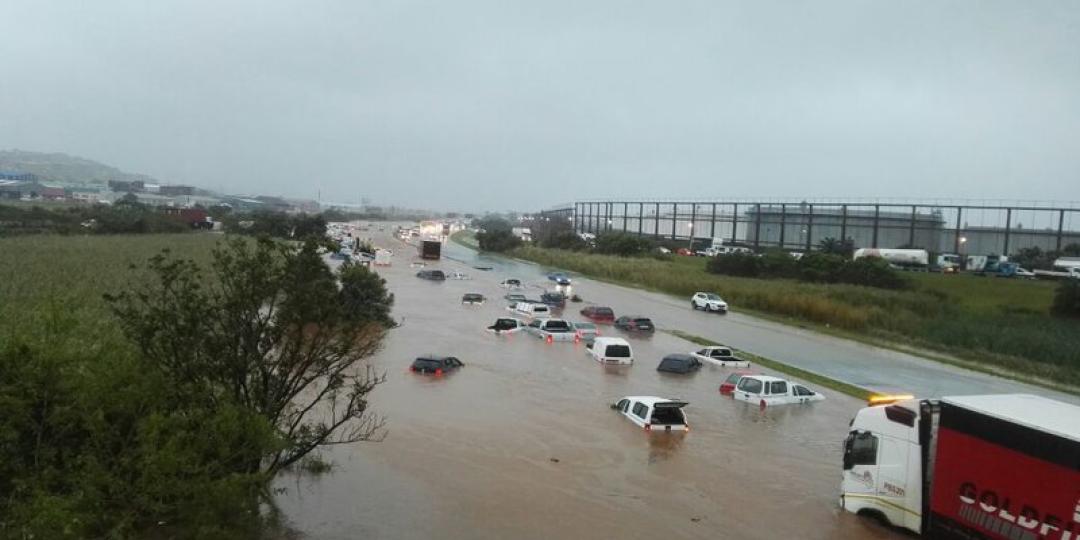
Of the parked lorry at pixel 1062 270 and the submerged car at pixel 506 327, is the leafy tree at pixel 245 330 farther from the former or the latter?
the parked lorry at pixel 1062 270

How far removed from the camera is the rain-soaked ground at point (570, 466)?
548 inches

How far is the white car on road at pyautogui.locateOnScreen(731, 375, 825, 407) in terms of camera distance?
77.4ft

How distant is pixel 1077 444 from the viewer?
952cm

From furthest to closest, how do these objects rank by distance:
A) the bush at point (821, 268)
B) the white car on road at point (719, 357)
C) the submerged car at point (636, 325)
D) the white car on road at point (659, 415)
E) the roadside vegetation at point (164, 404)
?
the bush at point (821, 268) → the submerged car at point (636, 325) → the white car on road at point (719, 357) → the white car on road at point (659, 415) → the roadside vegetation at point (164, 404)

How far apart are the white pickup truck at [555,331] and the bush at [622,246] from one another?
2036 inches

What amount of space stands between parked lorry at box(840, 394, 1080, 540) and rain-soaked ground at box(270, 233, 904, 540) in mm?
1196

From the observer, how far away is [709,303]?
49812mm

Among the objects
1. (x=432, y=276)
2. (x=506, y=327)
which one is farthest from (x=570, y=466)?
(x=432, y=276)

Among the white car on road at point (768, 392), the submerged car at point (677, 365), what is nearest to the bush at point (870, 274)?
the submerged car at point (677, 365)

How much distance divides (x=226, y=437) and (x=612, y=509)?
26.1ft

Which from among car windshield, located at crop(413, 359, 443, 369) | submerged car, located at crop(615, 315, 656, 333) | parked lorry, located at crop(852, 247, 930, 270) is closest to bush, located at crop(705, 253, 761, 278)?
parked lorry, located at crop(852, 247, 930, 270)

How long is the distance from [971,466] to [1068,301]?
4064 cm

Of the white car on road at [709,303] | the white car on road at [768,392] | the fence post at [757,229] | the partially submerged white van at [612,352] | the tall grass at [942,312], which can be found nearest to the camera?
the white car on road at [768,392]

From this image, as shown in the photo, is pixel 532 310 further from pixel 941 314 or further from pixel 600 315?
pixel 941 314
